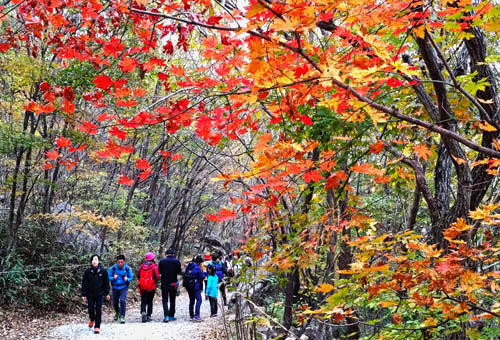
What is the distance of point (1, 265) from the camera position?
8.98m

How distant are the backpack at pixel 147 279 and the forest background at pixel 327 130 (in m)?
2.62

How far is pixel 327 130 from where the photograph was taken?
11.2 ft

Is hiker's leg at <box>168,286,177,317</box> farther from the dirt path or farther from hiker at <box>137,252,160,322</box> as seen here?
hiker at <box>137,252,160,322</box>

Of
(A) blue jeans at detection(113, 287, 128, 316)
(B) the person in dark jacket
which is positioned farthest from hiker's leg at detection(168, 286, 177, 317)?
(A) blue jeans at detection(113, 287, 128, 316)

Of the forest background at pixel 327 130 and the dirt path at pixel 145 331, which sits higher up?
the forest background at pixel 327 130

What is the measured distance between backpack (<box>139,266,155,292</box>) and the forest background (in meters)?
2.62

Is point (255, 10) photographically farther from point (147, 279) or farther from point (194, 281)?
point (194, 281)

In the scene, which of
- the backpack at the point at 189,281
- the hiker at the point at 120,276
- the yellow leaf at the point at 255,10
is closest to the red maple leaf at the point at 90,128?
the yellow leaf at the point at 255,10

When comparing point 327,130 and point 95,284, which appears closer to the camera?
point 327,130

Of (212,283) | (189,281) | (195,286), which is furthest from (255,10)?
(212,283)

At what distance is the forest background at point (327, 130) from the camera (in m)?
2.36

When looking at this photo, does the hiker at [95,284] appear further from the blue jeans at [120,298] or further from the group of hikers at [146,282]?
the blue jeans at [120,298]

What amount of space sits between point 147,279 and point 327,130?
6986mm

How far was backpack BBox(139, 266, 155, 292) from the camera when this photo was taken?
8.96 m
